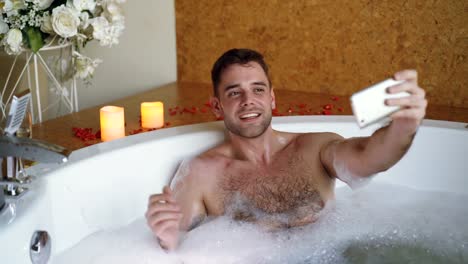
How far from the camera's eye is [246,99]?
1.65m

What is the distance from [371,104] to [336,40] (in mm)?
1587

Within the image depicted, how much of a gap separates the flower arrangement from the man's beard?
2.57ft

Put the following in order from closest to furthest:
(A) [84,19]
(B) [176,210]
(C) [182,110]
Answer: (B) [176,210] < (A) [84,19] < (C) [182,110]

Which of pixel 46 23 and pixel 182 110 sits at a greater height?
pixel 46 23

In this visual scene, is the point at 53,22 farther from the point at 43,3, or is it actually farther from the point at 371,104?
the point at 371,104

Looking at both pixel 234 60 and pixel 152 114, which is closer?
pixel 234 60

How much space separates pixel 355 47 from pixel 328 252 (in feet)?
4.09

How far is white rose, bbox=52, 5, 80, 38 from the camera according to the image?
2125mm

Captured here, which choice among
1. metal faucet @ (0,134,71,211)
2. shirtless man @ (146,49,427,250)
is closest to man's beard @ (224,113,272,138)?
shirtless man @ (146,49,427,250)

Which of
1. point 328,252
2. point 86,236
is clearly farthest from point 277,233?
point 86,236

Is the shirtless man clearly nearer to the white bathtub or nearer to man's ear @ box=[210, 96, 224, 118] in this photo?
man's ear @ box=[210, 96, 224, 118]

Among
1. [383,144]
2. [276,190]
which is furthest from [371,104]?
[276,190]

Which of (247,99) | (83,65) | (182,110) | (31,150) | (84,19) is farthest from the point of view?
(182,110)

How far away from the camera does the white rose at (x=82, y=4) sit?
2.17 meters
